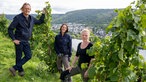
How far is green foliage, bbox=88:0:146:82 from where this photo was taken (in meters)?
3.82

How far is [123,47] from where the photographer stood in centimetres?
396

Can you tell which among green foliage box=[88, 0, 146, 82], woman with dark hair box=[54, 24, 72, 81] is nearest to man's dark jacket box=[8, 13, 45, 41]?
woman with dark hair box=[54, 24, 72, 81]

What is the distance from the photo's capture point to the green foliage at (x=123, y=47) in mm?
3816

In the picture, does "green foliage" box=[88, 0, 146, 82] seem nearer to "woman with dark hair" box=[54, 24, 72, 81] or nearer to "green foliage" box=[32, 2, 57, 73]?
"woman with dark hair" box=[54, 24, 72, 81]

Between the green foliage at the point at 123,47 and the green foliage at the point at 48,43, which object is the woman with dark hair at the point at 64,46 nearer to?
the green foliage at the point at 48,43

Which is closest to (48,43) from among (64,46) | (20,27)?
(64,46)

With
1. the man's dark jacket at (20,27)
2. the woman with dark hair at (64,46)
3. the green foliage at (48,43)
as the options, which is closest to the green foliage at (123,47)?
the man's dark jacket at (20,27)

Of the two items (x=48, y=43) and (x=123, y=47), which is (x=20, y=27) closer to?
(x=48, y=43)

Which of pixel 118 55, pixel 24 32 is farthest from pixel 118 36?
pixel 24 32

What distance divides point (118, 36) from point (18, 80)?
7527 mm

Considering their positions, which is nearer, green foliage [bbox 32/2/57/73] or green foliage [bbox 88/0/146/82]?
green foliage [bbox 88/0/146/82]

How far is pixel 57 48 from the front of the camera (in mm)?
11844

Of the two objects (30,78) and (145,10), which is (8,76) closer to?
(30,78)

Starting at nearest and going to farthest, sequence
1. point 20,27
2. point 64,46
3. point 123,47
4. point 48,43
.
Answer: point 123,47 → point 20,27 → point 64,46 → point 48,43
